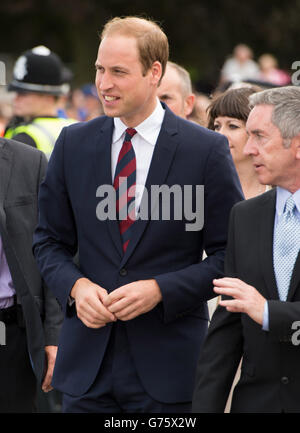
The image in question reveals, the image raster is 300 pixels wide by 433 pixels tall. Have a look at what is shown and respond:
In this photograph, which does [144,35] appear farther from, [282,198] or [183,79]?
[183,79]

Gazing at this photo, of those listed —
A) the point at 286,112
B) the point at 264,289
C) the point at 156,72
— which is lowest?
the point at 264,289

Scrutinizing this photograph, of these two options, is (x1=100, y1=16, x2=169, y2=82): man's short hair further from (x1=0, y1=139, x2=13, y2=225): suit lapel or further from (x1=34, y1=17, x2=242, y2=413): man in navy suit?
(x1=0, y1=139, x2=13, y2=225): suit lapel

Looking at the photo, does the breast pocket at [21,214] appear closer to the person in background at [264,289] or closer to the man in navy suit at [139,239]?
the man in navy suit at [139,239]

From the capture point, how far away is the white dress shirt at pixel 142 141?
4.46 m

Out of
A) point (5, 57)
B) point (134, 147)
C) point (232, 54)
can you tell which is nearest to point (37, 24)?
point (5, 57)

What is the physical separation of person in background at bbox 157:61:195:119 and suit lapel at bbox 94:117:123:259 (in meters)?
2.06

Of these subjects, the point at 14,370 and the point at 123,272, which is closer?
the point at 123,272

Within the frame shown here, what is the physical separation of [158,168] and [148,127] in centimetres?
22

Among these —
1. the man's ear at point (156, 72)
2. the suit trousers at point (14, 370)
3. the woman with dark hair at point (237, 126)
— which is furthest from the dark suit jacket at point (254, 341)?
the woman with dark hair at point (237, 126)

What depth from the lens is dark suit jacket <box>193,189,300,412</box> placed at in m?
3.98

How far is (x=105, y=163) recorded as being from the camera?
446cm

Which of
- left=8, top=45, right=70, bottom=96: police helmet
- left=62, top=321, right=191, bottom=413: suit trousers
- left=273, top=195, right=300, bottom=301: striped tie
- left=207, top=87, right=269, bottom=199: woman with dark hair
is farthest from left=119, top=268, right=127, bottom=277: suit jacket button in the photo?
left=8, top=45, right=70, bottom=96: police helmet

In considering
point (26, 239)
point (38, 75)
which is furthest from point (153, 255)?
point (38, 75)


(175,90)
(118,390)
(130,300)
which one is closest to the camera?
(130,300)
